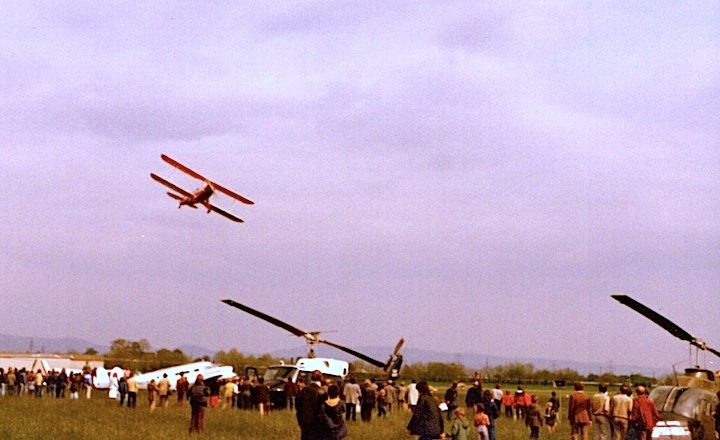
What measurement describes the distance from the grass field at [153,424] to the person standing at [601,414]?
10.8ft

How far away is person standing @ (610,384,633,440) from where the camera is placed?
2050 cm

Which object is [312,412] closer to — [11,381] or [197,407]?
[197,407]

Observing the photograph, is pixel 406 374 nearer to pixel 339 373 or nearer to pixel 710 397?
pixel 339 373

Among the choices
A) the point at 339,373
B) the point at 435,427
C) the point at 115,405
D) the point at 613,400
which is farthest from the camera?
the point at 339,373

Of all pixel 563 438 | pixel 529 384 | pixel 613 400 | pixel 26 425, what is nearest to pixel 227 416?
pixel 26 425

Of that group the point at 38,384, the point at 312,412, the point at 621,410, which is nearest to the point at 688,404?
the point at 621,410

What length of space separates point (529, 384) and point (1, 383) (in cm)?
5829

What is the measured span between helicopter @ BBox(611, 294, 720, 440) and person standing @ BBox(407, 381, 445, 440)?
236 inches

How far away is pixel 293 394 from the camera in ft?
109

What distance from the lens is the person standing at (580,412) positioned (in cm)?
2105

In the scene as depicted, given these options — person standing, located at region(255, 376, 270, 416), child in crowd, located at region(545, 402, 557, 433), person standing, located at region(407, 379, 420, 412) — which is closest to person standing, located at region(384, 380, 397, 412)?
person standing, located at region(407, 379, 420, 412)

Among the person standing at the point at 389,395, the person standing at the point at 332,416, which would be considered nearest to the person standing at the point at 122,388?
the person standing at the point at 389,395

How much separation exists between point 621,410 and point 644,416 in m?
1.17

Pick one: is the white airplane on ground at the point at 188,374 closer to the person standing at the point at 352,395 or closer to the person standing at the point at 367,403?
the person standing at the point at 352,395
